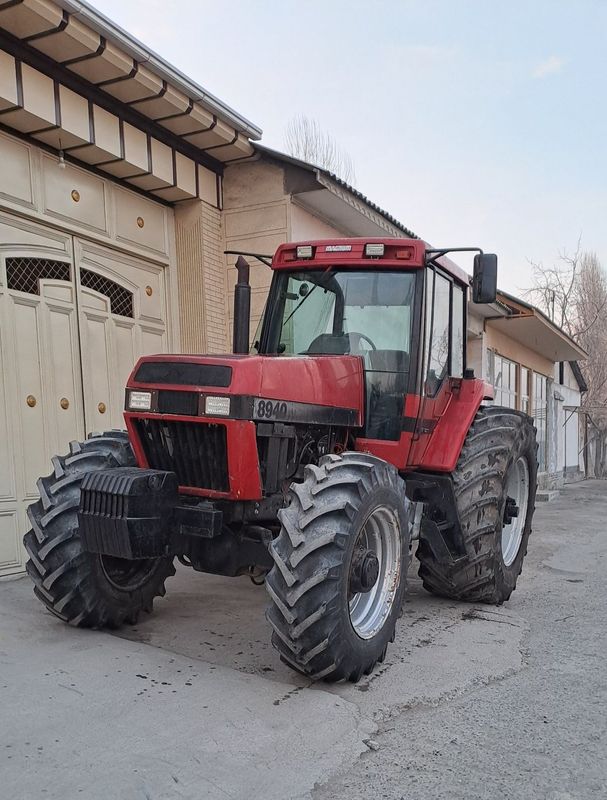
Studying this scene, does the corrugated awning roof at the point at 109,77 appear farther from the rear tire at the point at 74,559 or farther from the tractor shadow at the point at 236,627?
the tractor shadow at the point at 236,627

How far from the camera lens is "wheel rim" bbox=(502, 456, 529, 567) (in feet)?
17.9

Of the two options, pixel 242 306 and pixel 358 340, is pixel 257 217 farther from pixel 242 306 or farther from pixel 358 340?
pixel 358 340

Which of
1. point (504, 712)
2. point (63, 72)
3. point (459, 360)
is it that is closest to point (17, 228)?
point (63, 72)

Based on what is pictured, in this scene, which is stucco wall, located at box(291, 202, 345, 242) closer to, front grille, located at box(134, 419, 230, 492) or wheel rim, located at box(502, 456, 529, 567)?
wheel rim, located at box(502, 456, 529, 567)

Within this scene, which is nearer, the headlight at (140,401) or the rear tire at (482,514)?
the headlight at (140,401)

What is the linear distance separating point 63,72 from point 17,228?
1.38 meters

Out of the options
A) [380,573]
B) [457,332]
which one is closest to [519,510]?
[457,332]

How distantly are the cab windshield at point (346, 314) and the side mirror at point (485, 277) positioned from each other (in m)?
0.41

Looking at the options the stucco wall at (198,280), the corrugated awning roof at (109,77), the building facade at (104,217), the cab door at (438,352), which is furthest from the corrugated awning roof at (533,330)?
the cab door at (438,352)

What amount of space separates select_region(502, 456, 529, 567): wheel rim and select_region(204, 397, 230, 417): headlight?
290 centimetres

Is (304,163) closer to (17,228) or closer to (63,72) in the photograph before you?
(63,72)

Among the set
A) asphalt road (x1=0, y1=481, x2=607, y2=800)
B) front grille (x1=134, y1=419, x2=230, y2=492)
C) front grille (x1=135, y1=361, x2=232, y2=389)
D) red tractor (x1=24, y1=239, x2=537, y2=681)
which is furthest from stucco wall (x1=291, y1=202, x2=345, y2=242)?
asphalt road (x1=0, y1=481, x2=607, y2=800)

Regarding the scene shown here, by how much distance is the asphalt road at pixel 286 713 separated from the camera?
244 centimetres

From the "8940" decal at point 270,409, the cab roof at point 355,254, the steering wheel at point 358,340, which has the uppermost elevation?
the cab roof at point 355,254
